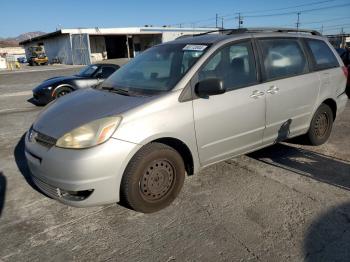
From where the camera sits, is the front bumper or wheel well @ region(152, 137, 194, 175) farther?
wheel well @ region(152, 137, 194, 175)

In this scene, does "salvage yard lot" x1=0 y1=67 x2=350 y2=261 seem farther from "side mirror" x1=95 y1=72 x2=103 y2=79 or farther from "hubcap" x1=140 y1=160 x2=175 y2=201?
"side mirror" x1=95 y1=72 x2=103 y2=79

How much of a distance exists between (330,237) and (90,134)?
2.29 metres

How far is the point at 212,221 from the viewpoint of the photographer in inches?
122

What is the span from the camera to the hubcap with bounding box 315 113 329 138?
489 cm

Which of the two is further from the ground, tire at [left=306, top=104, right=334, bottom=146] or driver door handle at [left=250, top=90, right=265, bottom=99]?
driver door handle at [left=250, top=90, right=265, bottom=99]

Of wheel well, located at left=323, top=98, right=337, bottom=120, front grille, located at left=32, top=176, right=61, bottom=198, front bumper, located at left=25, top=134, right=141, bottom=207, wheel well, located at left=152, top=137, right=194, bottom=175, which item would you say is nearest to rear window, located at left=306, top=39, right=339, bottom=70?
wheel well, located at left=323, top=98, right=337, bottom=120

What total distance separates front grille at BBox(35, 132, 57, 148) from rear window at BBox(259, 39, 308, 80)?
2.63m

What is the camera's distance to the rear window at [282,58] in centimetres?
407

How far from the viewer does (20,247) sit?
2.79 metres

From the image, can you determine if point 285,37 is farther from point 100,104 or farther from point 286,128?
point 100,104

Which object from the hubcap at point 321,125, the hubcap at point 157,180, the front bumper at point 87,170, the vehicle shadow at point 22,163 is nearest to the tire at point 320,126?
the hubcap at point 321,125

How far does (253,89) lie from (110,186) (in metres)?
2.05

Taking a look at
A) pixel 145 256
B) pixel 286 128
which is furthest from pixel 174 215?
pixel 286 128

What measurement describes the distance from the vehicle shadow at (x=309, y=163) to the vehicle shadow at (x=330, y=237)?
710 mm
